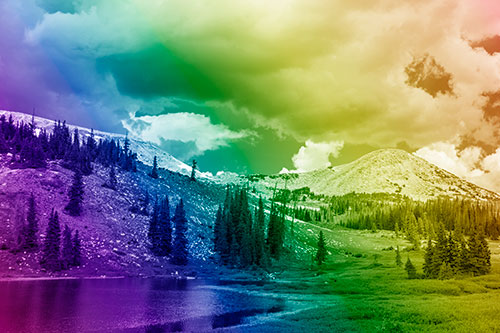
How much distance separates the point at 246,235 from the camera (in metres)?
148

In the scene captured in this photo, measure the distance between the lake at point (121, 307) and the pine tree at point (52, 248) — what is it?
42.4 ft

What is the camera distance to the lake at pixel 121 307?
4762cm

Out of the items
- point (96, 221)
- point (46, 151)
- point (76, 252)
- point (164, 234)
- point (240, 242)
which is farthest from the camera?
point (46, 151)

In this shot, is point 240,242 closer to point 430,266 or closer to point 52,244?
point 52,244

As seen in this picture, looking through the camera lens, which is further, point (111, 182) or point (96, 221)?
point (111, 182)

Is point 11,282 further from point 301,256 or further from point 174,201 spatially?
point 301,256

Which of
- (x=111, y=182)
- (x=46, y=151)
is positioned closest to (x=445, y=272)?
(x=111, y=182)

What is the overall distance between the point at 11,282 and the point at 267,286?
55731mm

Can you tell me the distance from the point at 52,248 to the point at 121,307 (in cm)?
5193

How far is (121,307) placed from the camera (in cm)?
5984

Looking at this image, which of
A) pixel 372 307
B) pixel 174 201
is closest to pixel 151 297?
pixel 372 307

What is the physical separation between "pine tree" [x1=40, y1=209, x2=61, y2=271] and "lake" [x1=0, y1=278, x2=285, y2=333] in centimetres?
1293

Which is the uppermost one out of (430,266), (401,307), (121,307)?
(430,266)

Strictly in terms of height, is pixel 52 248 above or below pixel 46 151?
below
